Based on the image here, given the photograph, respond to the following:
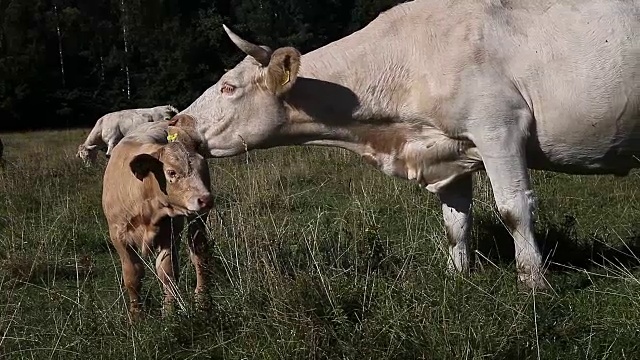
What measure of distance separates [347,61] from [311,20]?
196ft

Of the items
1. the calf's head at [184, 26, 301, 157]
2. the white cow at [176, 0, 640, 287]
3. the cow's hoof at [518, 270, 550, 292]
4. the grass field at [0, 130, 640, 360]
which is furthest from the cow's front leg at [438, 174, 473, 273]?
the calf's head at [184, 26, 301, 157]

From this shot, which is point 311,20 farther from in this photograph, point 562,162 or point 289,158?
point 562,162

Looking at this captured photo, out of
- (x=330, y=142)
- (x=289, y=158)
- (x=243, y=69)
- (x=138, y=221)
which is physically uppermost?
(x=243, y=69)

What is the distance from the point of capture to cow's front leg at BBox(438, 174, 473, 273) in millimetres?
6312

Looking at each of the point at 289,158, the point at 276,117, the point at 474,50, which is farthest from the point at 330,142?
the point at 289,158

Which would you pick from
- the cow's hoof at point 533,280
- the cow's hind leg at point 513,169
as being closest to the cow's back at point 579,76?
the cow's hind leg at point 513,169

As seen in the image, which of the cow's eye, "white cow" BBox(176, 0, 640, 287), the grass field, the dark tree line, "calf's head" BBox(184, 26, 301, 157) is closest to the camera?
the grass field

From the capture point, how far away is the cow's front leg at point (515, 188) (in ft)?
17.6

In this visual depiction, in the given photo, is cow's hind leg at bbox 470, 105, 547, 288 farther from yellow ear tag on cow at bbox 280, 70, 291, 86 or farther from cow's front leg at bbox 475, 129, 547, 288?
yellow ear tag on cow at bbox 280, 70, 291, 86

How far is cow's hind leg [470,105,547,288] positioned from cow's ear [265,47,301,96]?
4.25 feet

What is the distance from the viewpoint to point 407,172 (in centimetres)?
600

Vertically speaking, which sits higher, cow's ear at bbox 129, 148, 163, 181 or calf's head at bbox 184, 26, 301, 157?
calf's head at bbox 184, 26, 301, 157

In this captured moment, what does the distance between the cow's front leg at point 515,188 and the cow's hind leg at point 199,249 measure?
2.00 meters

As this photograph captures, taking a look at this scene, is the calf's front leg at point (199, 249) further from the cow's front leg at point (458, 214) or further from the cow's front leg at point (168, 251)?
the cow's front leg at point (458, 214)
